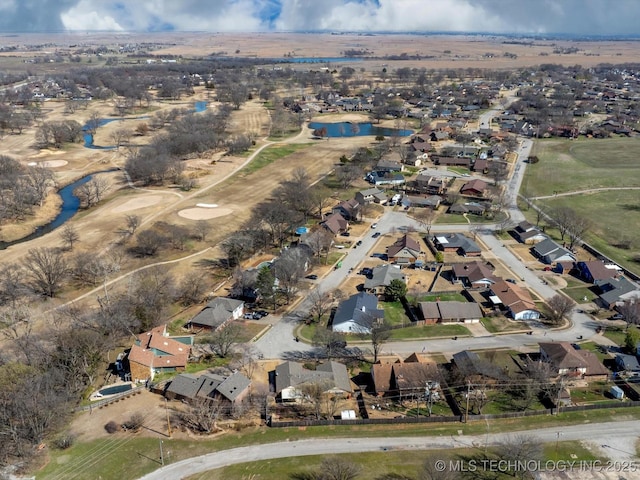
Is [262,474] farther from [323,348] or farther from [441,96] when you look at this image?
[441,96]

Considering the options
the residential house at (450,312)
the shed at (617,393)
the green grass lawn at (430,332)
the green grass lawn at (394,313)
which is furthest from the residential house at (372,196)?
the shed at (617,393)

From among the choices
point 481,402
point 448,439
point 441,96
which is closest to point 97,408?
point 448,439

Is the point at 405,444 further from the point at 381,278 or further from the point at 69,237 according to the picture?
the point at 69,237

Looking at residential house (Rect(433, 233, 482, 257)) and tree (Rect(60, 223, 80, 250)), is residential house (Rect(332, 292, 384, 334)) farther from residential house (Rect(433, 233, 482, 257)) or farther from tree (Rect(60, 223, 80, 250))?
tree (Rect(60, 223, 80, 250))

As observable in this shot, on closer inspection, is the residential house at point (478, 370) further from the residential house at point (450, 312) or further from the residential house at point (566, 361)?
the residential house at point (450, 312)

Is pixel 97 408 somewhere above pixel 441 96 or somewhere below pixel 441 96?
below

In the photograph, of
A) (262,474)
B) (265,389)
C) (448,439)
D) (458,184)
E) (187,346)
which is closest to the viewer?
(262,474)
